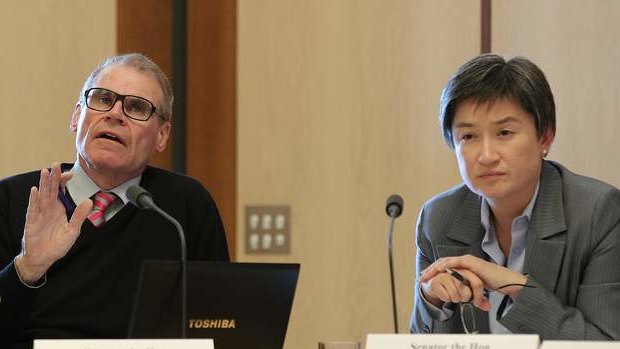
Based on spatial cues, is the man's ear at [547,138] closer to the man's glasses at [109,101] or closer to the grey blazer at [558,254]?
the grey blazer at [558,254]

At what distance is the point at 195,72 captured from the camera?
4500mm

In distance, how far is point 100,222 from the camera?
291cm

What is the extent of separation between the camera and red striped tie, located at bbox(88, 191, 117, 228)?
2904mm

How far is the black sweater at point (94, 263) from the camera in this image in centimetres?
275

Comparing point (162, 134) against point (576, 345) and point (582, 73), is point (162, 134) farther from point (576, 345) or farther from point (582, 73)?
point (582, 73)

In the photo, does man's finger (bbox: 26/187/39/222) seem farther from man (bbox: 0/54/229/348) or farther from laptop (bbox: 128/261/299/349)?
laptop (bbox: 128/261/299/349)

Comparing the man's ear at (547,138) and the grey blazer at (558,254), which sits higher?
the man's ear at (547,138)

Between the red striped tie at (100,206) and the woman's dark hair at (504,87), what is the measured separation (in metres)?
0.98

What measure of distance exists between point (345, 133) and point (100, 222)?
165 centimetres

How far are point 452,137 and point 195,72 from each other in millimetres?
1933

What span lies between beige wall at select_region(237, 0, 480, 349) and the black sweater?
4.52ft

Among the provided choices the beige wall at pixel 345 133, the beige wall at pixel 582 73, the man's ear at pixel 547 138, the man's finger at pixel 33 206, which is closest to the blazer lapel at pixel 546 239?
the man's ear at pixel 547 138

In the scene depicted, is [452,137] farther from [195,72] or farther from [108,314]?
[195,72]

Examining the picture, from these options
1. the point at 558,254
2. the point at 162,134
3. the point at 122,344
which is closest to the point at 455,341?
the point at 122,344
